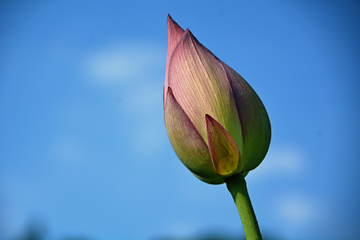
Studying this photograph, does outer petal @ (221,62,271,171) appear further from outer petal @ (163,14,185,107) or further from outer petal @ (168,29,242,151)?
outer petal @ (163,14,185,107)

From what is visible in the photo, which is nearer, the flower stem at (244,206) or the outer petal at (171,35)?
the flower stem at (244,206)

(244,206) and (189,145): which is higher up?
(189,145)

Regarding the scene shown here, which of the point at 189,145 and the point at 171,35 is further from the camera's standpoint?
the point at 171,35

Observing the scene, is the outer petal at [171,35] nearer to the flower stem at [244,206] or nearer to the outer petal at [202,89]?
the outer petal at [202,89]

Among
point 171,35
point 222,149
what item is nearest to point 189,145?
point 222,149

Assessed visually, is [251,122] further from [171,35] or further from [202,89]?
[171,35]

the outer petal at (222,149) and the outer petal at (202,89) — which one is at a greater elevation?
the outer petal at (202,89)

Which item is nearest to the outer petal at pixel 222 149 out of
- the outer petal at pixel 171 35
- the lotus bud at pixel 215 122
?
the lotus bud at pixel 215 122
